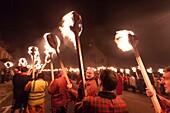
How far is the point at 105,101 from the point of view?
7.51 ft

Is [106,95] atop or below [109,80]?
below

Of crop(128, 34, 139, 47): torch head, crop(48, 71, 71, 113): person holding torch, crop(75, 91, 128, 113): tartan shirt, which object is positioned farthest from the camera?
crop(48, 71, 71, 113): person holding torch

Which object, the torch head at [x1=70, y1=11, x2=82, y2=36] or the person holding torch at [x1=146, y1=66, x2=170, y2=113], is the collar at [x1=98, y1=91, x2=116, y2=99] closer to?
the person holding torch at [x1=146, y1=66, x2=170, y2=113]

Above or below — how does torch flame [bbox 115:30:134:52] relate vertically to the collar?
above

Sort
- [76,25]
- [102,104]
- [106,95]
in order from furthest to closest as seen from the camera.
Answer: [76,25] → [106,95] → [102,104]

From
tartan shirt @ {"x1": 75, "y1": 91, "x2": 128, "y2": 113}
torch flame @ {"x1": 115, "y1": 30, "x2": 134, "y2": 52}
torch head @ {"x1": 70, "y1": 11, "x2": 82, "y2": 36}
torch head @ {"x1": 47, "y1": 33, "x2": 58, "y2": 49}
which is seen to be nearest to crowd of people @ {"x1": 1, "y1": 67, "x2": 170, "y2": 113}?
tartan shirt @ {"x1": 75, "y1": 91, "x2": 128, "y2": 113}

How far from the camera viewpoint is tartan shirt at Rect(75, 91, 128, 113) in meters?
2.21

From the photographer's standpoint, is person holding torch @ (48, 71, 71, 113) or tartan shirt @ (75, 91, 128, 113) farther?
person holding torch @ (48, 71, 71, 113)

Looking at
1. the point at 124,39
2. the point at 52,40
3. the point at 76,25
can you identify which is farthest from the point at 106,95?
the point at 52,40

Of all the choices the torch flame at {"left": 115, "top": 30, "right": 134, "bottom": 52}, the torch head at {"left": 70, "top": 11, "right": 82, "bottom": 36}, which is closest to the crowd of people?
the torch flame at {"left": 115, "top": 30, "right": 134, "bottom": 52}

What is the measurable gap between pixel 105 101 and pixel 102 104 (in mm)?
75

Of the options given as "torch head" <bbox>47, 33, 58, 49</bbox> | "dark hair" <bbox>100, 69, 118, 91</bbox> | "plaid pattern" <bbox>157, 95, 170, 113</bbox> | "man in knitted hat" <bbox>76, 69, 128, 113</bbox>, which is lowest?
"plaid pattern" <bbox>157, 95, 170, 113</bbox>

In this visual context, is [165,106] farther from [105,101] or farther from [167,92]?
[105,101]

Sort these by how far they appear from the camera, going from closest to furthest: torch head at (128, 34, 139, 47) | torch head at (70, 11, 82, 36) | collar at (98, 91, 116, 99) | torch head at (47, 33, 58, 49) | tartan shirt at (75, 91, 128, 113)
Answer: tartan shirt at (75, 91, 128, 113)
collar at (98, 91, 116, 99)
torch head at (70, 11, 82, 36)
torch head at (128, 34, 139, 47)
torch head at (47, 33, 58, 49)
